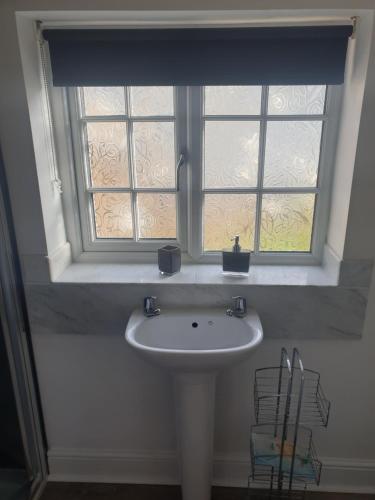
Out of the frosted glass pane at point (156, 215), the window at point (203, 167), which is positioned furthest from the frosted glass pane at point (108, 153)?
the frosted glass pane at point (156, 215)

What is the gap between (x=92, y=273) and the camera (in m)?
1.55

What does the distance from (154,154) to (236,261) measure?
→ 23.4 inches

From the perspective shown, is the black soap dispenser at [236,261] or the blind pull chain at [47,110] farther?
the black soap dispenser at [236,261]

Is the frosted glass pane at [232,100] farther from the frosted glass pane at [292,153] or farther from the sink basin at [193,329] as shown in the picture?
the sink basin at [193,329]

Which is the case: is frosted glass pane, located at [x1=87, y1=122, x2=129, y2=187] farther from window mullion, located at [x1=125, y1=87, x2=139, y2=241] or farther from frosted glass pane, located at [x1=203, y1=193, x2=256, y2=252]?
frosted glass pane, located at [x1=203, y1=193, x2=256, y2=252]

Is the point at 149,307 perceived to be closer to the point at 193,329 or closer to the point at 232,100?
the point at 193,329

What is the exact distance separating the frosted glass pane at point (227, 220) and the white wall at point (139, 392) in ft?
1.42

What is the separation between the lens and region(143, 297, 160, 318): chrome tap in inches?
55.6

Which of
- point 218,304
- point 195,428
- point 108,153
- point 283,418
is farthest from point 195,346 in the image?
point 108,153

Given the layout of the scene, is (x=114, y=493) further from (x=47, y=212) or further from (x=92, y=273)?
(x=47, y=212)

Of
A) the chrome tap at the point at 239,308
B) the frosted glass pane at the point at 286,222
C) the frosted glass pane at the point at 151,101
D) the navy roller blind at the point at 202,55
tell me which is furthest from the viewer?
the frosted glass pane at the point at 286,222

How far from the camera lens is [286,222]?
164 cm

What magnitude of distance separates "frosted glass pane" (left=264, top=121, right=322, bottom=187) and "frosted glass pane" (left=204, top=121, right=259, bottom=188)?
6cm

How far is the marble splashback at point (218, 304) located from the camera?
1432mm
